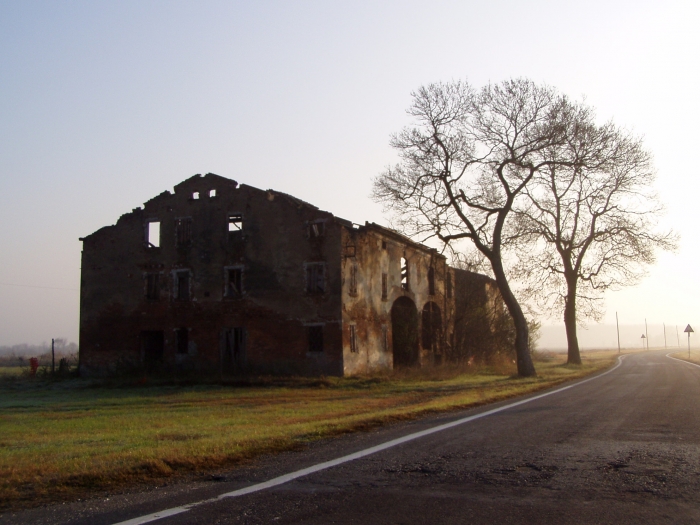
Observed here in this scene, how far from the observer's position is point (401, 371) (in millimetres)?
32281

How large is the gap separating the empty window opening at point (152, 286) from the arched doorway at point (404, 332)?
40.5 feet

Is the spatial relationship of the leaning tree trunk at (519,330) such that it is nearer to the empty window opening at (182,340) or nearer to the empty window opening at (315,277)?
the empty window opening at (315,277)

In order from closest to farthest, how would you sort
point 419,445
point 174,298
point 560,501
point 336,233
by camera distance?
point 560,501 → point 419,445 → point 336,233 → point 174,298

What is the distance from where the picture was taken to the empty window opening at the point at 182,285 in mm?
32938

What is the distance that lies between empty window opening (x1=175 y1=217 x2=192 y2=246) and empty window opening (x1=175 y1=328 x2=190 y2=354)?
14.5ft

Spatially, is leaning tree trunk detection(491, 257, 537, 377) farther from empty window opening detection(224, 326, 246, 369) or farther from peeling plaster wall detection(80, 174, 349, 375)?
A: empty window opening detection(224, 326, 246, 369)

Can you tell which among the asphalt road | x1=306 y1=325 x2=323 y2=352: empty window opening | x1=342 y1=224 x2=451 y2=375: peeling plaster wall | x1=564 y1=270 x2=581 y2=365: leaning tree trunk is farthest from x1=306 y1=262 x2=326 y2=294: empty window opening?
the asphalt road

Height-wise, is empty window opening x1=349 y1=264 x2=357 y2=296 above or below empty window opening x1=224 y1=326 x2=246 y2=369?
above

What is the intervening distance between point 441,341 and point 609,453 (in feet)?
107

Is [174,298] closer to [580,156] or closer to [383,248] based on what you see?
[383,248]

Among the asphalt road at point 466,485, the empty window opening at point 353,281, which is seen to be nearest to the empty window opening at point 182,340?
the empty window opening at point 353,281

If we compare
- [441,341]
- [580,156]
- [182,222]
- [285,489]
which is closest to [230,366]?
[182,222]

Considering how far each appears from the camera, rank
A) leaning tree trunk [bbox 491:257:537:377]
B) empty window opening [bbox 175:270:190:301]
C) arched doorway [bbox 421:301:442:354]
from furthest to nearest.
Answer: arched doorway [bbox 421:301:442:354] < empty window opening [bbox 175:270:190:301] < leaning tree trunk [bbox 491:257:537:377]

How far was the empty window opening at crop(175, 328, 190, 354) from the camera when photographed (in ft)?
106
